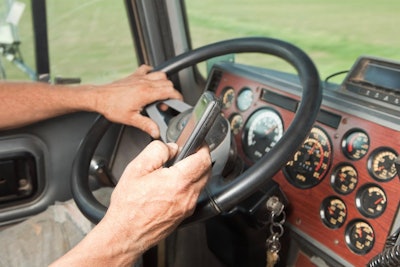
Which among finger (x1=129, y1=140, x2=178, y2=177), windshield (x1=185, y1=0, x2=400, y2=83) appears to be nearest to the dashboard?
windshield (x1=185, y1=0, x2=400, y2=83)

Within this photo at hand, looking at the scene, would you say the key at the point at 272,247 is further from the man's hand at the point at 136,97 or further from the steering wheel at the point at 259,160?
the man's hand at the point at 136,97

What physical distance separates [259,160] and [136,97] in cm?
50

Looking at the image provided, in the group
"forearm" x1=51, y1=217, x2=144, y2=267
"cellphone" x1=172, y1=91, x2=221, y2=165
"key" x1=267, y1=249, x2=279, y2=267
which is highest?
"cellphone" x1=172, y1=91, x2=221, y2=165

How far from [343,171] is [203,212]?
1.48 feet

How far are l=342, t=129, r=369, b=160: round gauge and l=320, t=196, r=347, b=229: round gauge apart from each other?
123 millimetres

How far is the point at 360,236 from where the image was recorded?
43.7 inches

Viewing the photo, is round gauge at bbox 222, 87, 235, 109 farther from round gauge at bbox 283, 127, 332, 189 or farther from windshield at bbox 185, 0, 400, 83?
round gauge at bbox 283, 127, 332, 189

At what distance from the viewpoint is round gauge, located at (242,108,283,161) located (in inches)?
53.5

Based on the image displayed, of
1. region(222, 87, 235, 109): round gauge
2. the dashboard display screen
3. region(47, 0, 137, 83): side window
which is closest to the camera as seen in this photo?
the dashboard display screen

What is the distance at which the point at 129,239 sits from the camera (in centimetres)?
87

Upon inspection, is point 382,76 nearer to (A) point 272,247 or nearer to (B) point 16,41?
(A) point 272,247

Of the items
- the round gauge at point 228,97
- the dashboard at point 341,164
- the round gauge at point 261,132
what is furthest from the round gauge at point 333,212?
the round gauge at point 228,97

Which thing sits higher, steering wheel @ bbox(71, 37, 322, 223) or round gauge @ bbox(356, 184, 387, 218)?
steering wheel @ bbox(71, 37, 322, 223)

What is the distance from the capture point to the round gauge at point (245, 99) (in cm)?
148
